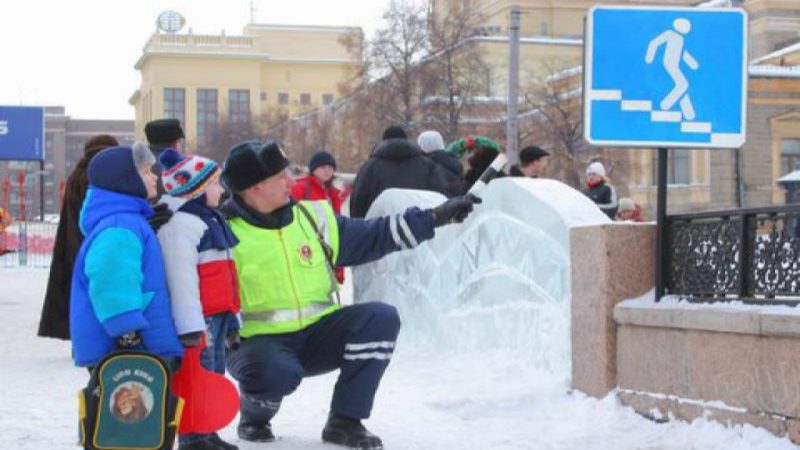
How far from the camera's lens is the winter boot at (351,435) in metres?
7.10

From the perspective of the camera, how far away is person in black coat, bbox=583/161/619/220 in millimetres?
14118

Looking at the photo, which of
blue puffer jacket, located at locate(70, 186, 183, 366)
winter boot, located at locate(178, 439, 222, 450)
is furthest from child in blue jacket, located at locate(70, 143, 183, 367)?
winter boot, located at locate(178, 439, 222, 450)

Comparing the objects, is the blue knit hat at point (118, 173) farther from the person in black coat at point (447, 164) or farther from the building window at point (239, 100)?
the building window at point (239, 100)

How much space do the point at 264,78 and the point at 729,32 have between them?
11810 cm

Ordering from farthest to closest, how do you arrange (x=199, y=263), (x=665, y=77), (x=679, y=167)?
(x=679, y=167) → (x=665, y=77) → (x=199, y=263)

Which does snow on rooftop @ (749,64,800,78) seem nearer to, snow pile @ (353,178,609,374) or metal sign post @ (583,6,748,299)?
snow pile @ (353,178,609,374)

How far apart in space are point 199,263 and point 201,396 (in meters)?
0.53

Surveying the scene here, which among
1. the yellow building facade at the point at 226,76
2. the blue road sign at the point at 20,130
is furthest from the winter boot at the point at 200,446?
the yellow building facade at the point at 226,76

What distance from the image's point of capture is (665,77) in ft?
25.7

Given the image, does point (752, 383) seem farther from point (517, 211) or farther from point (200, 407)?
point (517, 211)

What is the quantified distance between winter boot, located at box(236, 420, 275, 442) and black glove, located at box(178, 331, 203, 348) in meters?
1.05

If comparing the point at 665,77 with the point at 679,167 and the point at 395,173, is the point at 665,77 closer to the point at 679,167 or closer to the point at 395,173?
the point at 395,173

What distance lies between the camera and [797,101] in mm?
57250

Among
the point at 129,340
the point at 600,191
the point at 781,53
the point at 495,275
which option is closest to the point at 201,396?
the point at 129,340
